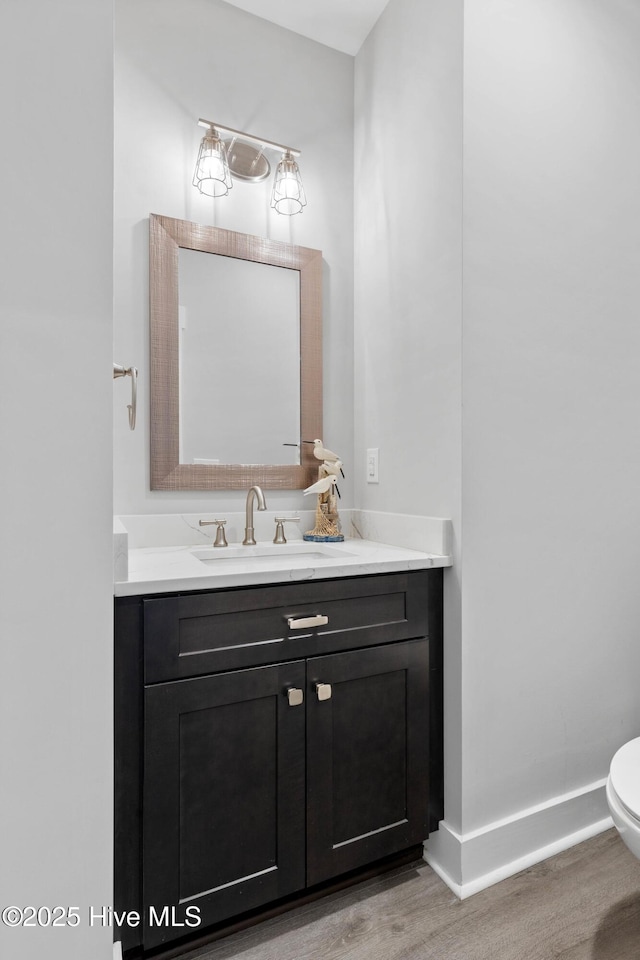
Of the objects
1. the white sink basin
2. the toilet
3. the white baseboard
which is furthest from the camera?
the white sink basin

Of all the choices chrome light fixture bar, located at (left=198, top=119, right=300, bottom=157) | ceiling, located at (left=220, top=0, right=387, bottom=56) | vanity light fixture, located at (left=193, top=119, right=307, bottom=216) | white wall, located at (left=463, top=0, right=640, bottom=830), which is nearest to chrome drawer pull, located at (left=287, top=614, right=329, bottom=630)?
white wall, located at (left=463, top=0, right=640, bottom=830)

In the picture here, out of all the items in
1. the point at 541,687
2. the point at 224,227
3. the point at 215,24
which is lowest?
the point at 541,687

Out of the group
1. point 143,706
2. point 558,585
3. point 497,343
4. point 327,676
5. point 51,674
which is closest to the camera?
point 51,674

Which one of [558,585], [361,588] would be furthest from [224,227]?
[558,585]

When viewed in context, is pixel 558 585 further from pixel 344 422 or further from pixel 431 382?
pixel 344 422

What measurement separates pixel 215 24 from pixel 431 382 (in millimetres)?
1494

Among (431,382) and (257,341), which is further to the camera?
(257,341)

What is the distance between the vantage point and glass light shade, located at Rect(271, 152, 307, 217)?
5.99ft

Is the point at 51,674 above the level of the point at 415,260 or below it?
below

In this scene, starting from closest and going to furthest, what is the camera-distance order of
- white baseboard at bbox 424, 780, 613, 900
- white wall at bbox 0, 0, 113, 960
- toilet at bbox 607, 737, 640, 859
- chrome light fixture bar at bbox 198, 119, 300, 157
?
white wall at bbox 0, 0, 113, 960
toilet at bbox 607, 737, 640, 859
white baseboard at bbox 424, 780, 613, 900
chrome light fixture bar at bbox 198, 119, 300, 157

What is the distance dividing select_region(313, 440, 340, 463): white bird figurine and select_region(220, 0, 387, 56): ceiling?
1.54 m

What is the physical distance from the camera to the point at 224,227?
1.79 metres

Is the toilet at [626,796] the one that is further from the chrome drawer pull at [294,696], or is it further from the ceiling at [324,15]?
the ceiling at [324,15]

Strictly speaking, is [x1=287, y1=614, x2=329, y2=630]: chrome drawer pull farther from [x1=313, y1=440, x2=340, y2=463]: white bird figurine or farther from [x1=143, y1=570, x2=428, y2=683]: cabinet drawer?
[x1=313, y1=440, x2=340, y2=463]: white bird figurine
